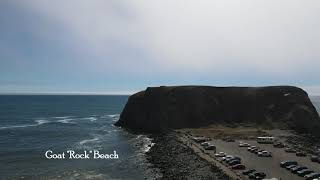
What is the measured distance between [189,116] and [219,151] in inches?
1950

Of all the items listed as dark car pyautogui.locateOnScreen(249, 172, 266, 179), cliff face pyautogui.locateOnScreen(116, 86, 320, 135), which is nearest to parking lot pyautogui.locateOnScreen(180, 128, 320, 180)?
dark car pyautogui.locateOnScreen(249, 172, 266, 179)

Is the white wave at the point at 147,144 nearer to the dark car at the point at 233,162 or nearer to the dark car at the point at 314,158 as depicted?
the dark car at the point at 233,162

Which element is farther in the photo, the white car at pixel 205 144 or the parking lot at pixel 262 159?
the white car at pixel 205 144

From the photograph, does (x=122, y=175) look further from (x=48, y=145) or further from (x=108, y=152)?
(x=48, y=145)

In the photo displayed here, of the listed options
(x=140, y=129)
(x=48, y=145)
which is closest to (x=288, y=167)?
(x=48, y=145)

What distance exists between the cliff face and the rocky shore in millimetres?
31170

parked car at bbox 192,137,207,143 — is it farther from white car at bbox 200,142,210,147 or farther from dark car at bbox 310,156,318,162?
dark car at bbox 310,156,318,162

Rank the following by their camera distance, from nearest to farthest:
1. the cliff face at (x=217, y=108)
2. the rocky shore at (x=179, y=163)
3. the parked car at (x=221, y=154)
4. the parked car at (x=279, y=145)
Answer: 1. the rocky shore at (x=179, y=163)
2. the parked car at (x=221, y=154)
3. the parked car at (x=279, y=145)
4. the cliff face at (x=217, y=108)

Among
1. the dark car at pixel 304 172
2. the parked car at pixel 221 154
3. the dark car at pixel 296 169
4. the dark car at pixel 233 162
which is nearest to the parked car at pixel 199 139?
the parked car at pixel 221 154

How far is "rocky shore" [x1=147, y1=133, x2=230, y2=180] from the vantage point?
69188 millimetres

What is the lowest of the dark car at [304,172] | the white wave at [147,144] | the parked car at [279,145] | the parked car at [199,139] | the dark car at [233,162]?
the white wave at [147,144]

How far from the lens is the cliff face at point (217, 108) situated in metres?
135

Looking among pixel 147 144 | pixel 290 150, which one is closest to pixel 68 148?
pixel 147 144

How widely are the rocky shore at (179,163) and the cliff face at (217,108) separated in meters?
31.2
